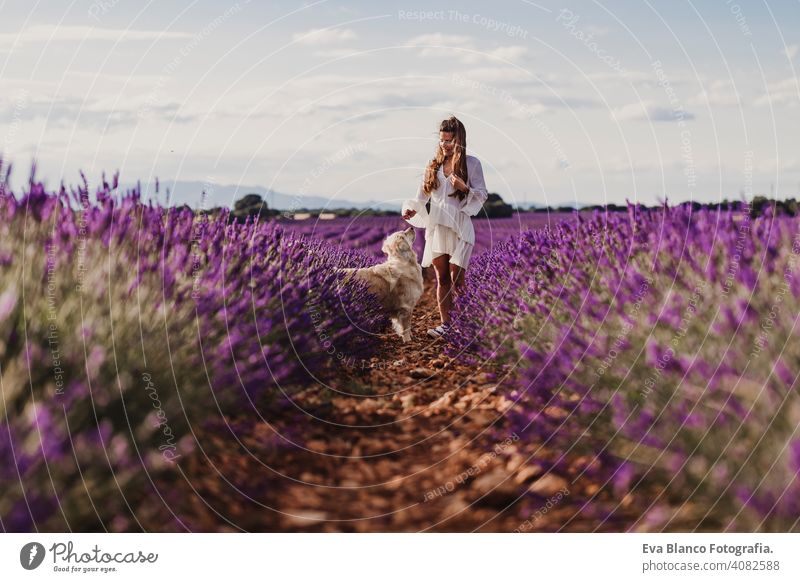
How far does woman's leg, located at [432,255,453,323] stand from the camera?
6.52m

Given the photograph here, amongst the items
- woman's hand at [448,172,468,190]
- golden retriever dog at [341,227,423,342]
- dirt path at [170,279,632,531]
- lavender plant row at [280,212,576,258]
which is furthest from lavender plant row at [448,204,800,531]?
lavender plant row at [280,212,576,258]

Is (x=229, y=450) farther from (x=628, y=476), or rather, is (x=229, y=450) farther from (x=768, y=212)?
(x=768, y=212)

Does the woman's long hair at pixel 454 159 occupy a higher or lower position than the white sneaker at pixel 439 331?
higher

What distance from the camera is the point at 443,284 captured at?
6.66m

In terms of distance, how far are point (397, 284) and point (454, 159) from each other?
52.5 inches

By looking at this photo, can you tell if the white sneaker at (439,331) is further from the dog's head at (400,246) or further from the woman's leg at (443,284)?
the dog's head at (400,246)

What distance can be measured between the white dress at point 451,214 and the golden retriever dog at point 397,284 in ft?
1.20

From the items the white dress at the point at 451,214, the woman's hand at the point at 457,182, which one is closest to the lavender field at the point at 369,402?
the woman's hand at the point at 457,182

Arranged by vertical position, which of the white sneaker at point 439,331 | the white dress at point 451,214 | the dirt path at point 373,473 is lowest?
the dirt path at point 373,473

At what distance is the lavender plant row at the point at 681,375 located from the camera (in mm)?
2449

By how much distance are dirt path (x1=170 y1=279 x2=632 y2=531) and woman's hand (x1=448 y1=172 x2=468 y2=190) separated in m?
2.28

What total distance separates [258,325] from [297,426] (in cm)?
66

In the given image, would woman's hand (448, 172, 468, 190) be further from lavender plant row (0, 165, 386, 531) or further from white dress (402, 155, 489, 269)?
lavender plant row (0, 165, 386, 531)

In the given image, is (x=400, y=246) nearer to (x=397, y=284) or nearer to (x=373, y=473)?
(x=397, y=284)
